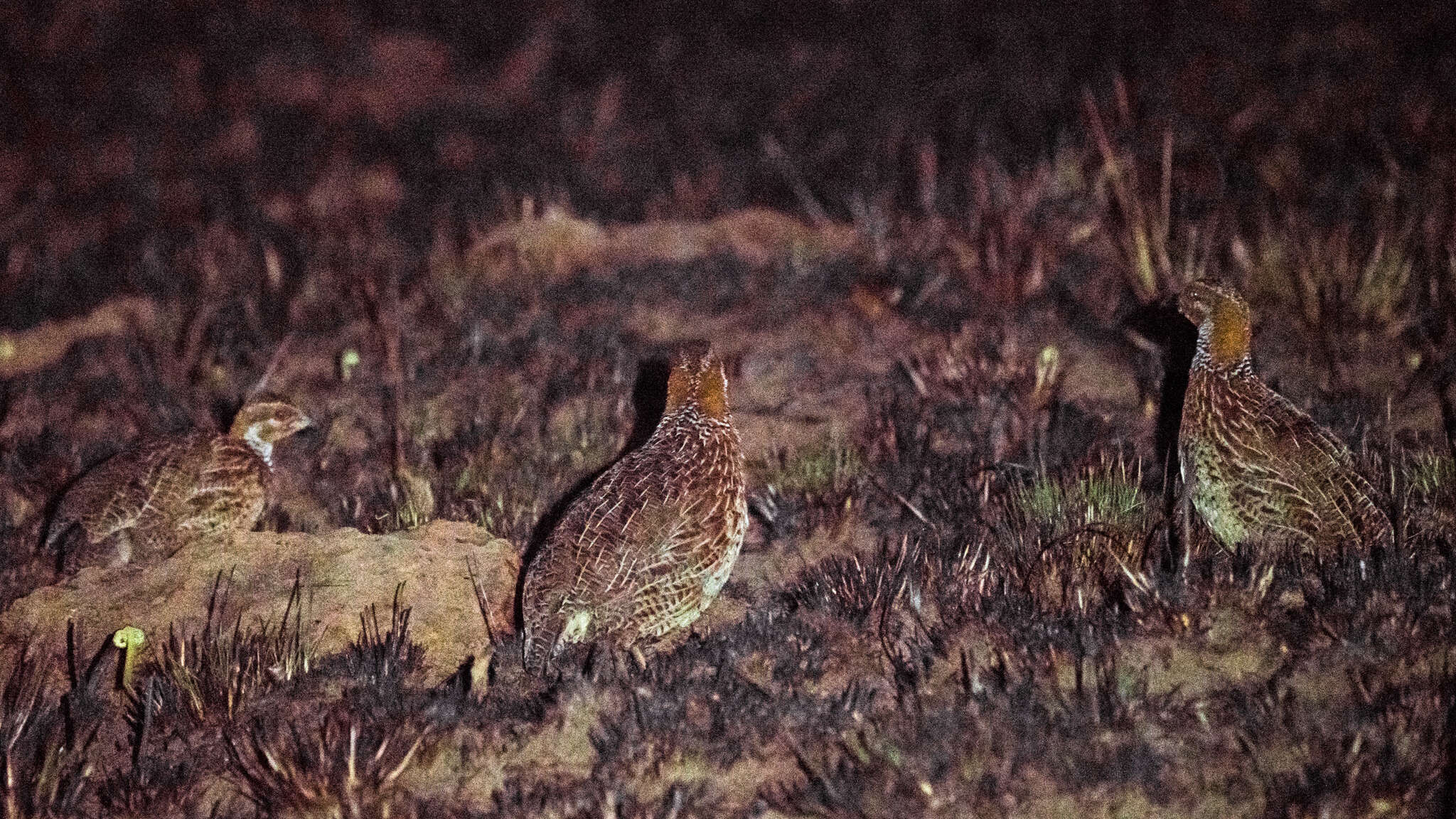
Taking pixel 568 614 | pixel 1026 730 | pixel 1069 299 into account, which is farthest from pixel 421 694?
pixel 1069 299

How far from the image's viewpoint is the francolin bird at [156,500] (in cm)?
Answer: 583

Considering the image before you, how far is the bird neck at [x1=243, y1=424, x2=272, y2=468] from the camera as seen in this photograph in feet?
20.7

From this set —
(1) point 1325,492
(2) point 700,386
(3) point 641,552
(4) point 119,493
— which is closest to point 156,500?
(4) point 119,493

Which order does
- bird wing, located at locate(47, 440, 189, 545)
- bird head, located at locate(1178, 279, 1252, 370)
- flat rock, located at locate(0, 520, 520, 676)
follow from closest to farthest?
bird head, located at locate(1178, 279, 1252, 370)
flat rock, located at locate(0, 520, 520, 676)
bird wing, located at locate(47, 440, 189, 545)

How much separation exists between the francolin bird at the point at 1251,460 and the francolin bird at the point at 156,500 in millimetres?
4141

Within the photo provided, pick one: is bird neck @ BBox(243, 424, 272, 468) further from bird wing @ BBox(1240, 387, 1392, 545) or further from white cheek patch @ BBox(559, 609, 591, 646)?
bird wing @ BBox(1240, 387, 1392, 545)

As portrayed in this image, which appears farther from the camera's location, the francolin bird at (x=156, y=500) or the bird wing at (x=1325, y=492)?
the francolin bird at (x=156, y=500)

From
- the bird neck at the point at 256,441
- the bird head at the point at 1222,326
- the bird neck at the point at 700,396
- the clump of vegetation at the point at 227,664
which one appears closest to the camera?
the clump of vegetation at the point at 227,664

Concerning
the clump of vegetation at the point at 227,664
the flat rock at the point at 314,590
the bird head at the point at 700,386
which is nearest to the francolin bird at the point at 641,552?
the bird head at the point at 700,386

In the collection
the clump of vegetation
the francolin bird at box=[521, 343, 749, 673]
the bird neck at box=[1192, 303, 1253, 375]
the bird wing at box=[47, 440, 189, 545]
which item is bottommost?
the clump of vegetation

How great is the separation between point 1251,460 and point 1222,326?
0.57m

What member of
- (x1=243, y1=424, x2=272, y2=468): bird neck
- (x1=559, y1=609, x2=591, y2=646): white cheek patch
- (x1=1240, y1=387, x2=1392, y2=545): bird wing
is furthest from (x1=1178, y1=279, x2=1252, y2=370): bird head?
(x1=243, y1=424, x2=272, y2=468): bird neck

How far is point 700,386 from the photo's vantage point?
5.36 m

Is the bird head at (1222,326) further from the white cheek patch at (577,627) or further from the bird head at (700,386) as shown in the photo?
the white cheek patch at (577,627)
